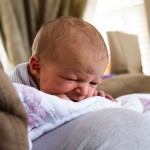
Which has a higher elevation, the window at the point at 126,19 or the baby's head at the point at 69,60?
the baby's head at the point at 69,60

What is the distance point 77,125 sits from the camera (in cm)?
59

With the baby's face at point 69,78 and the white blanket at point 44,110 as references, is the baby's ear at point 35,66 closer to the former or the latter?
the baby's face at point 69,78

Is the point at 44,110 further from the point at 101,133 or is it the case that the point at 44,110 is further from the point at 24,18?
the point at 24,18

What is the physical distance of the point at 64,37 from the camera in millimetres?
831

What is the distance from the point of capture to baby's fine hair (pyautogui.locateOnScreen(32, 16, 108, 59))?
32.6 inches

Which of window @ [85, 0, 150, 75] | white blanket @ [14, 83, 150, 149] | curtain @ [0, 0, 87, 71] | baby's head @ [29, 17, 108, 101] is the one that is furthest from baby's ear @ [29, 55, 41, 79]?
window @ [85, 0, 150, 75]

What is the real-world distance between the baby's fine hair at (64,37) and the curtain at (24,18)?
1600 millimetres

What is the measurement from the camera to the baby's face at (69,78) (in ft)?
2.62

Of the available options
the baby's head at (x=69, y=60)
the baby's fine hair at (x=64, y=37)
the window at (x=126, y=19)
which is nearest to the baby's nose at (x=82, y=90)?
the baby's head at (x=69, y=60)

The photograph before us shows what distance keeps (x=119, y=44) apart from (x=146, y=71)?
27.9 inches

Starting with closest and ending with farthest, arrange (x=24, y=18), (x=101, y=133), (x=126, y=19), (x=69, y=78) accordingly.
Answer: (x=101, y=133) < (x=69, y=78) < (x=24, y=18) < (x=126, y=19)

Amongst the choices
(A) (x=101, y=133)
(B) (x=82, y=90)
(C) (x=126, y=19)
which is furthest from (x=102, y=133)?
(C) (x=126, y=19)

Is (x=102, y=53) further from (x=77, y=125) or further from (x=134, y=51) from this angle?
(x=134, y=51)

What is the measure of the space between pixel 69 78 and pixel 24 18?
1.91 metres
